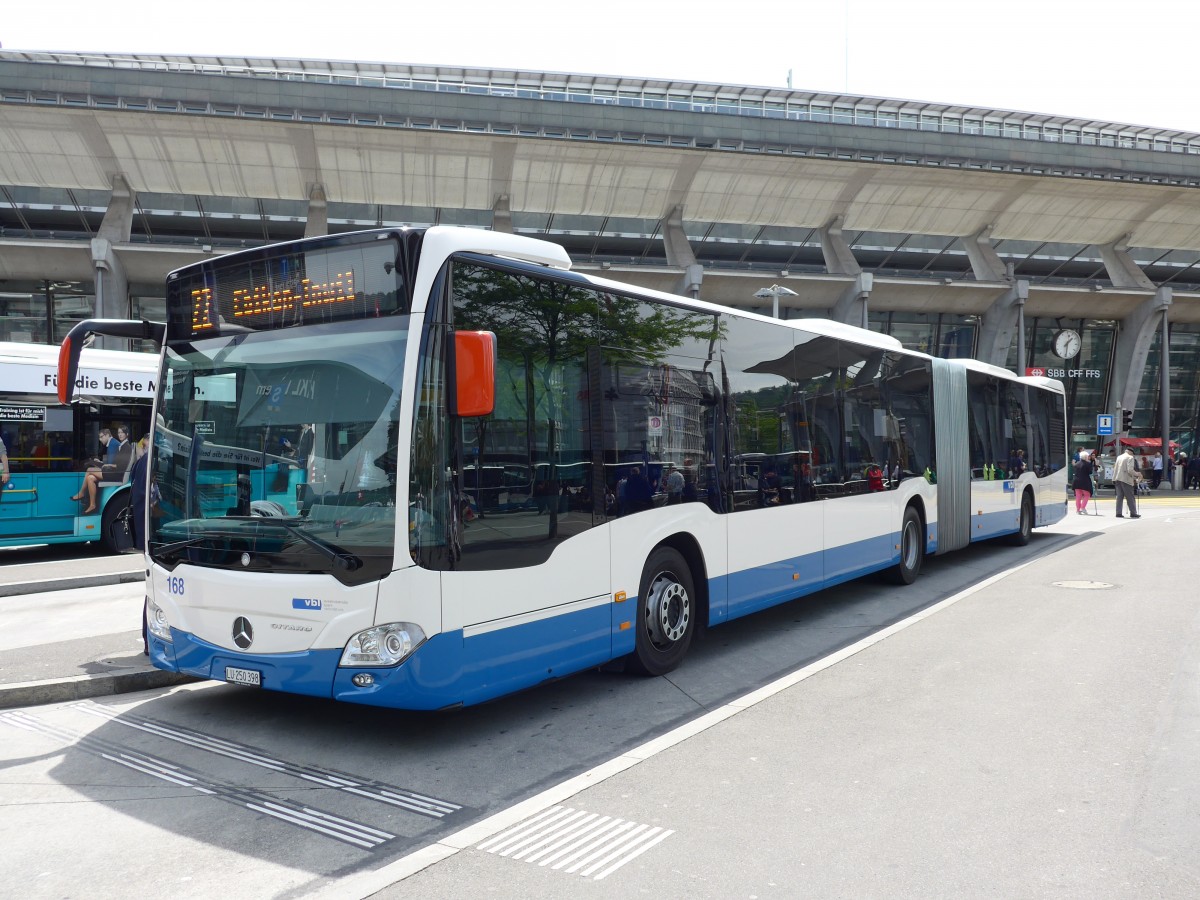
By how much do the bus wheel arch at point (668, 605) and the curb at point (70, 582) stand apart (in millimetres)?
7215

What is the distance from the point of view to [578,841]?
13.4ft

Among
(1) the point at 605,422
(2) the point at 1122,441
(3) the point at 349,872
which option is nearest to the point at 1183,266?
(2) the point at 1122,441

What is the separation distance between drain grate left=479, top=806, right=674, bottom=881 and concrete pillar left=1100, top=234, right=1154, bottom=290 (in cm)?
4379

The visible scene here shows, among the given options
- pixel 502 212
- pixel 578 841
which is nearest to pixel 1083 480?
pixel 502 212

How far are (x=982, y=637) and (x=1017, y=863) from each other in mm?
4996

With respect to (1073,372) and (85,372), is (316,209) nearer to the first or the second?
(85,372)

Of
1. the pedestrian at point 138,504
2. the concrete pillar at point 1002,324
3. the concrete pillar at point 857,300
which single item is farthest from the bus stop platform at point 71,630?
the concrete pillar at point 1002,324

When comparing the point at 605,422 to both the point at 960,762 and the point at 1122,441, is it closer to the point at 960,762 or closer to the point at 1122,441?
the point at 960,762

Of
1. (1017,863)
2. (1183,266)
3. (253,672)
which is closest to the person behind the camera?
(1017,863)

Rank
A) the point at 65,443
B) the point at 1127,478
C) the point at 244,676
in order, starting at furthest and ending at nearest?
the point at 1127,478 < the point at 65,443 < the point at 244,676

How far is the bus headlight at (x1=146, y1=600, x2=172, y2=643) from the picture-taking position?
593 centimetres

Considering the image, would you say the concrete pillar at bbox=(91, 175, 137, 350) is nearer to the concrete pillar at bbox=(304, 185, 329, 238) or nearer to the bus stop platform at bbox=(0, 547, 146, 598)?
the concrete pillar at bbox=(304, 185, 329, 238)

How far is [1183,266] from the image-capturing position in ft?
146

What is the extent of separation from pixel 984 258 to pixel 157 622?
126 ft
